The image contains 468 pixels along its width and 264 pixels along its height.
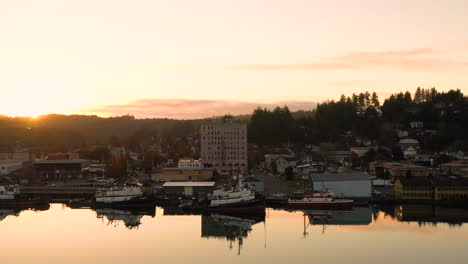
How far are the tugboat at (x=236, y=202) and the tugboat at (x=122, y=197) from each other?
257 centimetres

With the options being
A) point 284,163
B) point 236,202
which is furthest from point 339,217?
point 284,163

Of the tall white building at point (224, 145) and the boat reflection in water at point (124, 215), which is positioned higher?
the tall white building at point (224, 145)

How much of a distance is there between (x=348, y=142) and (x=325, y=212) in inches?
762

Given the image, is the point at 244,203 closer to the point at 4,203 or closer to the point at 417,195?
the point at 417,195

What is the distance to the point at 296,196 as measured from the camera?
19172 millimetres

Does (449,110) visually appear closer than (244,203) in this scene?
No

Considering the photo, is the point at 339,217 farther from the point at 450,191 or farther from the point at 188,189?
the point at 188,189

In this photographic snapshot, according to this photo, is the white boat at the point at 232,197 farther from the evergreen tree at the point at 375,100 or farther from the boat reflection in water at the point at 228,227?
the evergreen tree at the point at 375,100

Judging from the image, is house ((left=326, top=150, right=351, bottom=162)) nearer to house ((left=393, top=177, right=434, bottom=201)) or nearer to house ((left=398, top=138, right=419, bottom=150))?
house ((left=398, top=138, right=419, bottom=150))

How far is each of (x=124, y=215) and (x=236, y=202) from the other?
3.57 meters

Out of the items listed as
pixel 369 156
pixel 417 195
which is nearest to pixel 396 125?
pixel 369 156

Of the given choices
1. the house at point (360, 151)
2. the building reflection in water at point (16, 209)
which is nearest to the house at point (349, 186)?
the building reflection in water at point (16, 209)

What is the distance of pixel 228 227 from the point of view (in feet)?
50.7

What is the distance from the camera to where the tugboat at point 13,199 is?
65.1 feet
